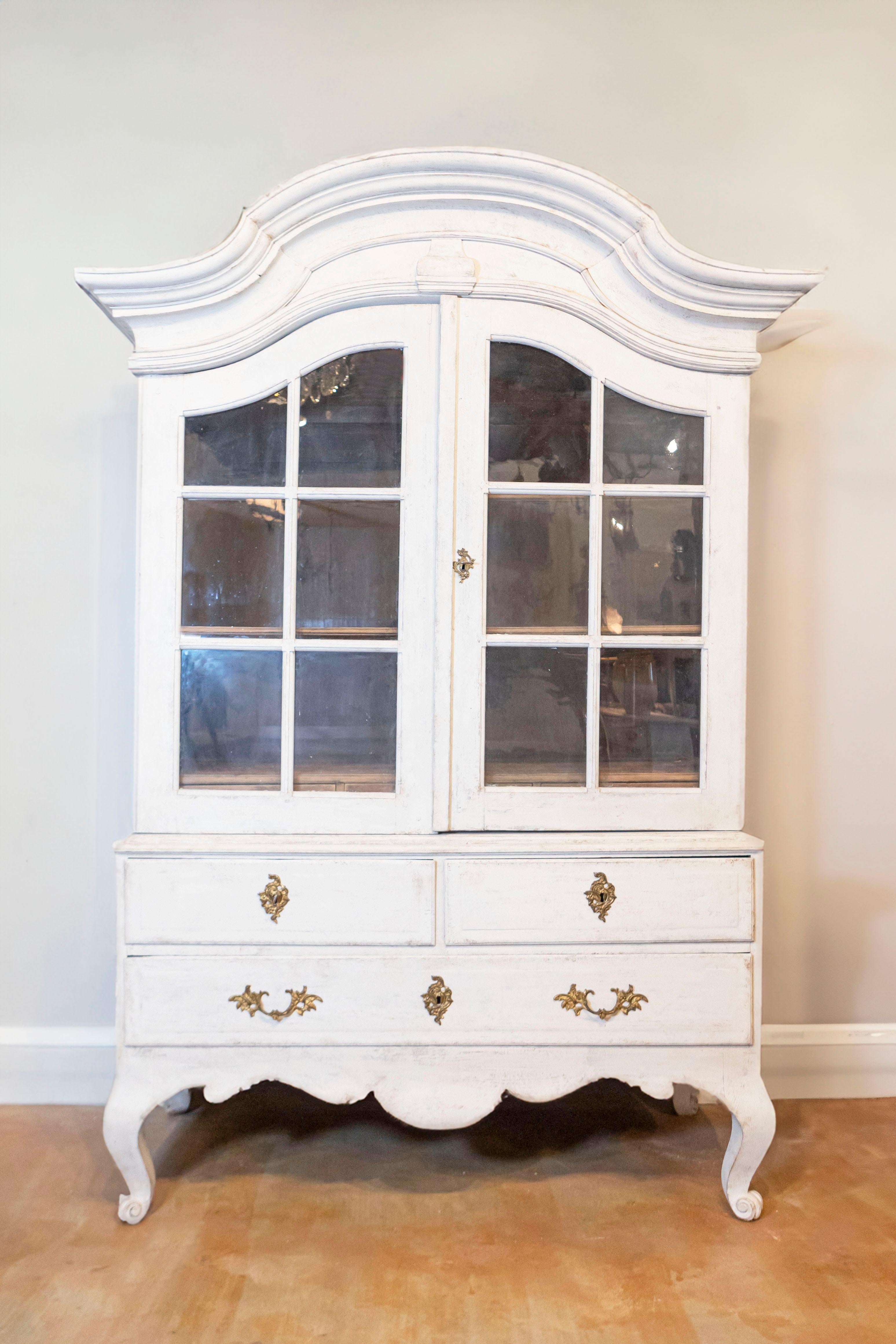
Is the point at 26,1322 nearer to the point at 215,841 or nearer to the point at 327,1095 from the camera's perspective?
the point at 327,1095

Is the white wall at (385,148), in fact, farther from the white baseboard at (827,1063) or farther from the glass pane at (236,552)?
the glass pane at (236,552)

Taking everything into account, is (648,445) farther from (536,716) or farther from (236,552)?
(236,552)

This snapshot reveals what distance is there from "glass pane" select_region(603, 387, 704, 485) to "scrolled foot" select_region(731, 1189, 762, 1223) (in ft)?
4.30

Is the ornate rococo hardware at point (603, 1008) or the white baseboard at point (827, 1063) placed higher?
the ornate rococo hardware at point (603, 1008)

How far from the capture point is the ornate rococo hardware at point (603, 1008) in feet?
5.32

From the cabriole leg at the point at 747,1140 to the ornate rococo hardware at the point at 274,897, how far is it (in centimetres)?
86

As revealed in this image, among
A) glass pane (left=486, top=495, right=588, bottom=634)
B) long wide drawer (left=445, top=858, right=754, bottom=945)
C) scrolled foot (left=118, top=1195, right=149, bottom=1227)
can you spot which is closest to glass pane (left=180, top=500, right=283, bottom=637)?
glass pane (left=486, top=495, right=588, bottom=634)

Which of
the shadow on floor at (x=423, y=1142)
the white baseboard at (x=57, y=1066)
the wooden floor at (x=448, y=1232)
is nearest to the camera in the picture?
the wooden floor at (x=448, y=1232)

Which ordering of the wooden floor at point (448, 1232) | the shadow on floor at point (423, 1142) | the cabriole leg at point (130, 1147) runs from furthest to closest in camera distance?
the shadow on floor at point (423, 1142) → the cabriole leg at point (130, 1147) → the wooden floor at point (448, 1232)

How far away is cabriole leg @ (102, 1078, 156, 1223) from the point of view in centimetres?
158

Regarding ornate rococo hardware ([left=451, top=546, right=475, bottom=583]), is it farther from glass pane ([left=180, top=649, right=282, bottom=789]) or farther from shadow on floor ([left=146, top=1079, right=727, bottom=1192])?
shadow on floor ([left=146, top=1079, right=727, bottom=1192])

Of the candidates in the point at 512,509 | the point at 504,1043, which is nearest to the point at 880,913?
the point at 504,1043

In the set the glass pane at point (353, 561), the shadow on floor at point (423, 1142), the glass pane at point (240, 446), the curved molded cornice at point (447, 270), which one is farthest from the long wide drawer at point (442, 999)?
the curved molded cornice at point (447, 270)

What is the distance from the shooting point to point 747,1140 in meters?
1.62
